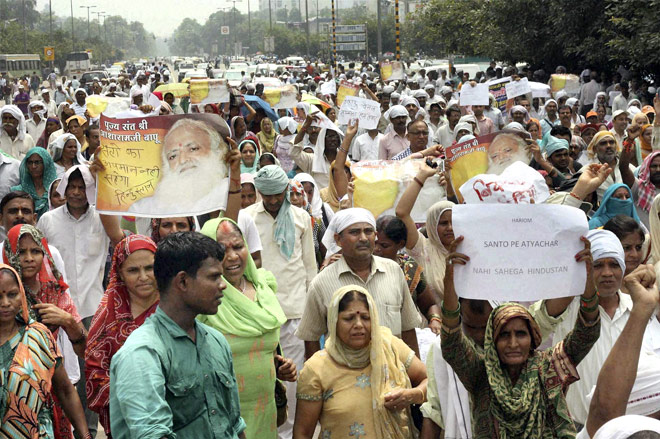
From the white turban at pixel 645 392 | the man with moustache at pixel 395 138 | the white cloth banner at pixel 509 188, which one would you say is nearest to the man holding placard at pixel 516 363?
the white turban at pixel 645 392

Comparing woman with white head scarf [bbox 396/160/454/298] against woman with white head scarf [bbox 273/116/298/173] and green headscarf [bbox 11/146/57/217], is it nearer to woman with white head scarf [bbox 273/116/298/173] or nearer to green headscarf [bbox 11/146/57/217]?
green headscarf [bbox 11/146/57/217]

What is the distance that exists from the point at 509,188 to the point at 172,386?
1.56m

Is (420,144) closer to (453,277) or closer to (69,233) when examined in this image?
(69,233)

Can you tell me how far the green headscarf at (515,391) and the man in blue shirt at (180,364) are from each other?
0.94 metres

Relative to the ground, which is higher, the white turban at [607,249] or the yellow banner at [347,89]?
the yellow banner at [347,89]

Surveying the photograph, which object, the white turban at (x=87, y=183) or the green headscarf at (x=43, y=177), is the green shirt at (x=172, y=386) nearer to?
the white turban at (x=87, y=183)

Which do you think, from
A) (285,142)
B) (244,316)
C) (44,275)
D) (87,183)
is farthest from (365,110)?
(244,316)

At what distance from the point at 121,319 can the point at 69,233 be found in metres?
2.15

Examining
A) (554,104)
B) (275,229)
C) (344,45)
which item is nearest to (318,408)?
(275,229)

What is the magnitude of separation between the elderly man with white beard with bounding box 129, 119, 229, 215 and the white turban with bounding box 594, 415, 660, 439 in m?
3.06

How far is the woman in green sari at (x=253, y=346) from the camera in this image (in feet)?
14.3

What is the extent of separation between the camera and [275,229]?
629cm

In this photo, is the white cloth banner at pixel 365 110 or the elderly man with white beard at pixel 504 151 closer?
the elderly man with white beard at pixel 504 151

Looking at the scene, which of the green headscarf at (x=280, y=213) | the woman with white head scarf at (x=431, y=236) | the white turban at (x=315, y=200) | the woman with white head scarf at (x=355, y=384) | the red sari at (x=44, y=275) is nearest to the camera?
the woman with white head scarf at (x=355, y=384)
